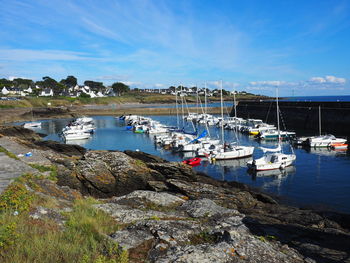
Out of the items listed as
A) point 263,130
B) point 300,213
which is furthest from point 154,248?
point 263,130

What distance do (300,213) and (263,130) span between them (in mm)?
47162

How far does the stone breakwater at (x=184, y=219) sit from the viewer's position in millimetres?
7340

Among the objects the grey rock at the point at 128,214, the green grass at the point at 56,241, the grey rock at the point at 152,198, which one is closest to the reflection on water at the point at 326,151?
the grey rock at the point at 152,198

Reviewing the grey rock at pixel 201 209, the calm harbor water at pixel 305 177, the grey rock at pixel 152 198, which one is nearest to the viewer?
the grey rock at pixel 201 209

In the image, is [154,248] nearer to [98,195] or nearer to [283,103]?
[98,195]

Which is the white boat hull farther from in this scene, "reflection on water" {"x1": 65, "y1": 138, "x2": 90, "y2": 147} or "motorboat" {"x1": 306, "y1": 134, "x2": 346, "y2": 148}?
"reflection on water" {"x1": 65, "y1": 138, "x2": 90, "y2": 147}

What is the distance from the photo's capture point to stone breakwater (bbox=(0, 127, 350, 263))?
734 centimetres

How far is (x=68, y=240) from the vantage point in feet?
23.4

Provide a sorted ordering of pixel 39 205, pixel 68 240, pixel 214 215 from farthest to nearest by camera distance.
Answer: pixel 214 215
pixel 39 205
pixel 68 240

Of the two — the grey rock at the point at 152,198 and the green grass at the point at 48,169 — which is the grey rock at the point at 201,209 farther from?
the green grass at the point at 48,169

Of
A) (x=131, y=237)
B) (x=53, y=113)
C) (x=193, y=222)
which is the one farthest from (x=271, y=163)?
(x=53, y=113)

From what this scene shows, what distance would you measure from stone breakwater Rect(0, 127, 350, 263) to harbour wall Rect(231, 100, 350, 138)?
41898 millimetres

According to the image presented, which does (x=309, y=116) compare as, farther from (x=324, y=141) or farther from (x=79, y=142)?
(x=79, y=142)

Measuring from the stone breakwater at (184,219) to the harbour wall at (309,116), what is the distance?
137 ft
